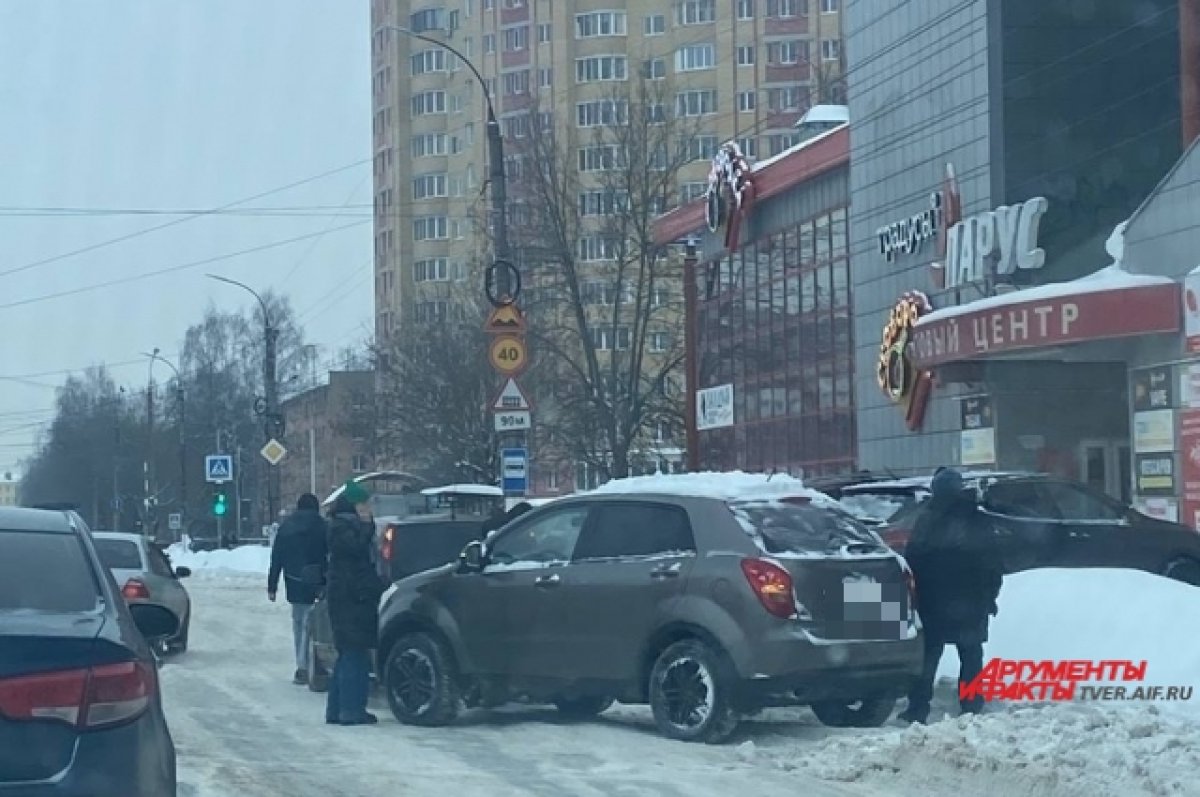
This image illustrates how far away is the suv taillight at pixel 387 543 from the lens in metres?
16.8

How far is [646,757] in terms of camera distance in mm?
11367

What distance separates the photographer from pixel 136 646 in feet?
22.1

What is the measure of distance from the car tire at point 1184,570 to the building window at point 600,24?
8489cm

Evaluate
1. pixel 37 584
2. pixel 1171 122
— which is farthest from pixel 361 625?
pixel 1171 122

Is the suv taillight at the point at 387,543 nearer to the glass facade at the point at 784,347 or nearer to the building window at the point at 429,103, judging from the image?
the glass facade at the point at 784,347

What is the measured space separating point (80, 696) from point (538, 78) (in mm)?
97919

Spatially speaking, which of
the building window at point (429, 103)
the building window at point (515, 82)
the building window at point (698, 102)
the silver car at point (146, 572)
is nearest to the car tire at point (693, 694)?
the silver car at point (146, 572)

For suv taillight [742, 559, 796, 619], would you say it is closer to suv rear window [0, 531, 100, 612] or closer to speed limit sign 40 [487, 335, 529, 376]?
suv rear window [0, 531, 100, 612]

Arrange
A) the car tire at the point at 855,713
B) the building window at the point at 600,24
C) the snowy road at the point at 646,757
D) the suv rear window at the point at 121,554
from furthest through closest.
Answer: the building window at the point at 600,24, the suv rear window at the point at 121,554, the car tire at the point at 855,713, the snowy road at the point at 646,757

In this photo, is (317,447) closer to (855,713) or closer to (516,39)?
(516,39)

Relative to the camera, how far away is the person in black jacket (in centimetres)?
1653

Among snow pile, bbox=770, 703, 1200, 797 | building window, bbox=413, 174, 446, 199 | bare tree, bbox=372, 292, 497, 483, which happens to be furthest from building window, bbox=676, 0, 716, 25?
snow pile, bbox=770, 703, 1200, 797

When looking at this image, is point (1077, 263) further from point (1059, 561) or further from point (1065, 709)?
point (1065, 709)

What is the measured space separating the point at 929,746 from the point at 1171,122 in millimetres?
24240
